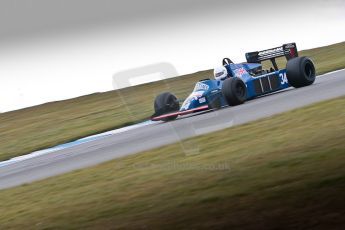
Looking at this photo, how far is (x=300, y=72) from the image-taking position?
1492 centimetres

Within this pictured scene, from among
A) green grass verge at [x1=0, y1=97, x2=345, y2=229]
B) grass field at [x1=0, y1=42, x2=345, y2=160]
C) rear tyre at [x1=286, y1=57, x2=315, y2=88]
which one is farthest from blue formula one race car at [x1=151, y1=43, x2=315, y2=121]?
green grass verge at [x1=0, y1=97, x2=345, y2=229]

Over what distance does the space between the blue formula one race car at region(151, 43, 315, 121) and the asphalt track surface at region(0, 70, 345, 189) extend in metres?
0.17

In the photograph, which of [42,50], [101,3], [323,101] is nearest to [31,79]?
[42,50]

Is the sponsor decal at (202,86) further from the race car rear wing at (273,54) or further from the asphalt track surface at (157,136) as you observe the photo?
the race car rear wing at (273,54)

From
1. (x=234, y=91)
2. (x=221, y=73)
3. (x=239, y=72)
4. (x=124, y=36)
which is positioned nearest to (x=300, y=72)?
(x=239, y=72)

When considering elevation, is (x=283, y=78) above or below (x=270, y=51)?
below

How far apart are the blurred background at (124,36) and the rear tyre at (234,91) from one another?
1.96 m

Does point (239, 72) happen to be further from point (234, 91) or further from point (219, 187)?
point (219, 187)

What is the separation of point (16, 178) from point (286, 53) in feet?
23.3

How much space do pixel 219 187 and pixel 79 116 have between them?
14745 mm

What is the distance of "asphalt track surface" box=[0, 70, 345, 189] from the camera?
1174 cm

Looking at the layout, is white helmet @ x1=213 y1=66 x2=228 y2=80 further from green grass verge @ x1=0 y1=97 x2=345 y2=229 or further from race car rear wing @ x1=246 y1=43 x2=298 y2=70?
green grass verge @ x1=0 y1=97 x2=345 y2=229

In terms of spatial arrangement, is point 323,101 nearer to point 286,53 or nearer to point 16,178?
point 286,53

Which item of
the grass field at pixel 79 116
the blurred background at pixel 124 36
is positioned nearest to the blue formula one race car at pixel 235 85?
the grass field at pixel 79 116
